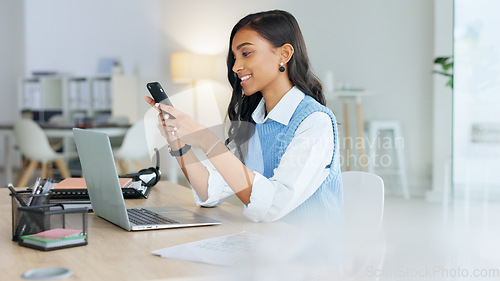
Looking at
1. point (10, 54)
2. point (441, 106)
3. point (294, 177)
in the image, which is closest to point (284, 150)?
point (294, 177)

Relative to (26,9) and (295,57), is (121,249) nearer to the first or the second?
(295,57)

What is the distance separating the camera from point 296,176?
3.79 ft

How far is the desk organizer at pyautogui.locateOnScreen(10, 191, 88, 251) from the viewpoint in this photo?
0.91 meters

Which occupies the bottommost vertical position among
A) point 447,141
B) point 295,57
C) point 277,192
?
point 447,141

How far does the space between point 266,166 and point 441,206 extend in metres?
3.04

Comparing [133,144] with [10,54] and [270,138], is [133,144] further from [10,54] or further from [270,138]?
[270,138]

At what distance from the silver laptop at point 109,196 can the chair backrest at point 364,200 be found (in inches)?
14.5

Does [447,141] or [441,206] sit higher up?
[447,141]

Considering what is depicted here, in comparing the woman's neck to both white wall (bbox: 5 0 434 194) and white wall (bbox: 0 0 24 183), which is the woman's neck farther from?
white wall (bbox: 0 0 24 183)

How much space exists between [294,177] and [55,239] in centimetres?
47

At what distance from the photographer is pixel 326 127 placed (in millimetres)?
1242

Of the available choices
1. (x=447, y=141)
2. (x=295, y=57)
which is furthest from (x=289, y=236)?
(x=447, y=141)

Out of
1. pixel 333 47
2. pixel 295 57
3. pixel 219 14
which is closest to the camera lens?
pixel 295 57

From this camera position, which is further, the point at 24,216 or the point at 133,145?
the point at 133,145
